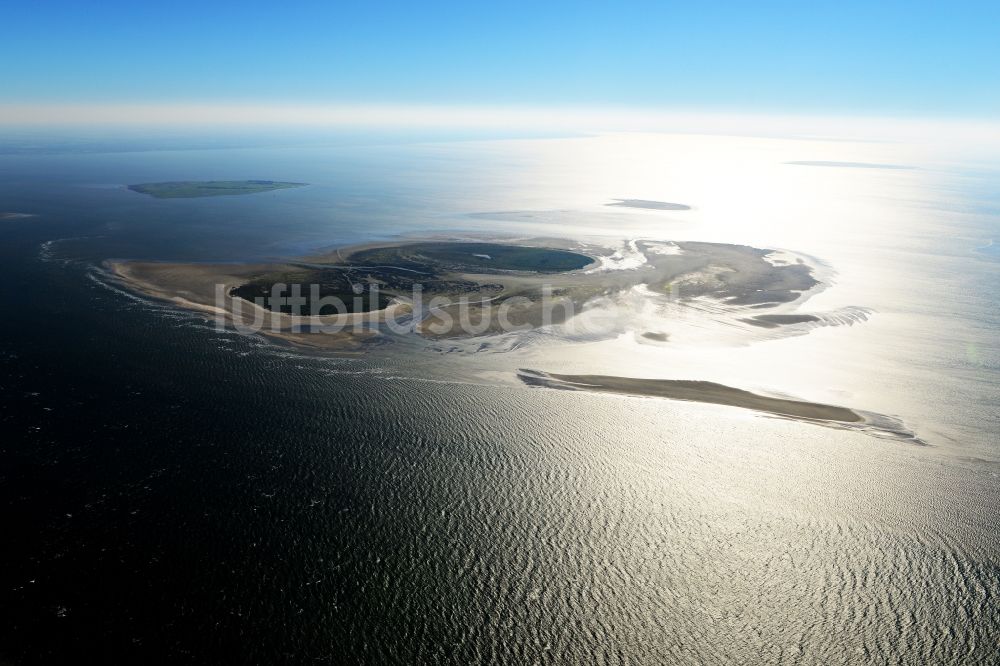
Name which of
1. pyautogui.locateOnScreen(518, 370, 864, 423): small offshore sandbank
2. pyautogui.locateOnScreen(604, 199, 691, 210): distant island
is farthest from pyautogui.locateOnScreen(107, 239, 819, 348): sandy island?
pyautogui.locateOnScreen(604, 199, 691, 210): distant island

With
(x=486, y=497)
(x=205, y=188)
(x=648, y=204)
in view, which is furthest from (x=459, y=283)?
(x=205, y=188)

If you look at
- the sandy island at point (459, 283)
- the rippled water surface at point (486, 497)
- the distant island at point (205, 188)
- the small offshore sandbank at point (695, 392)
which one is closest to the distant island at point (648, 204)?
the sandy island at point (459, 283)

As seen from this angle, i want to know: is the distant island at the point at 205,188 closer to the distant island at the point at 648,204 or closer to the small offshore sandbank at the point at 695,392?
the distant island at the point at 648,204

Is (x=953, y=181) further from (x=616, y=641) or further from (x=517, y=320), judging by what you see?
(x=616, y=641)

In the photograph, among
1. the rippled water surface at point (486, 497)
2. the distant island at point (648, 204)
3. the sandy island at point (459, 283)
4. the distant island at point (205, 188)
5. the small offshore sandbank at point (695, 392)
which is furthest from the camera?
the distant island at point (205, 188)

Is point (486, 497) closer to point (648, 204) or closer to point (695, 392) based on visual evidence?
point (695, 392)

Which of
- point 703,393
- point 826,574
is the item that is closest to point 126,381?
point 703,393
